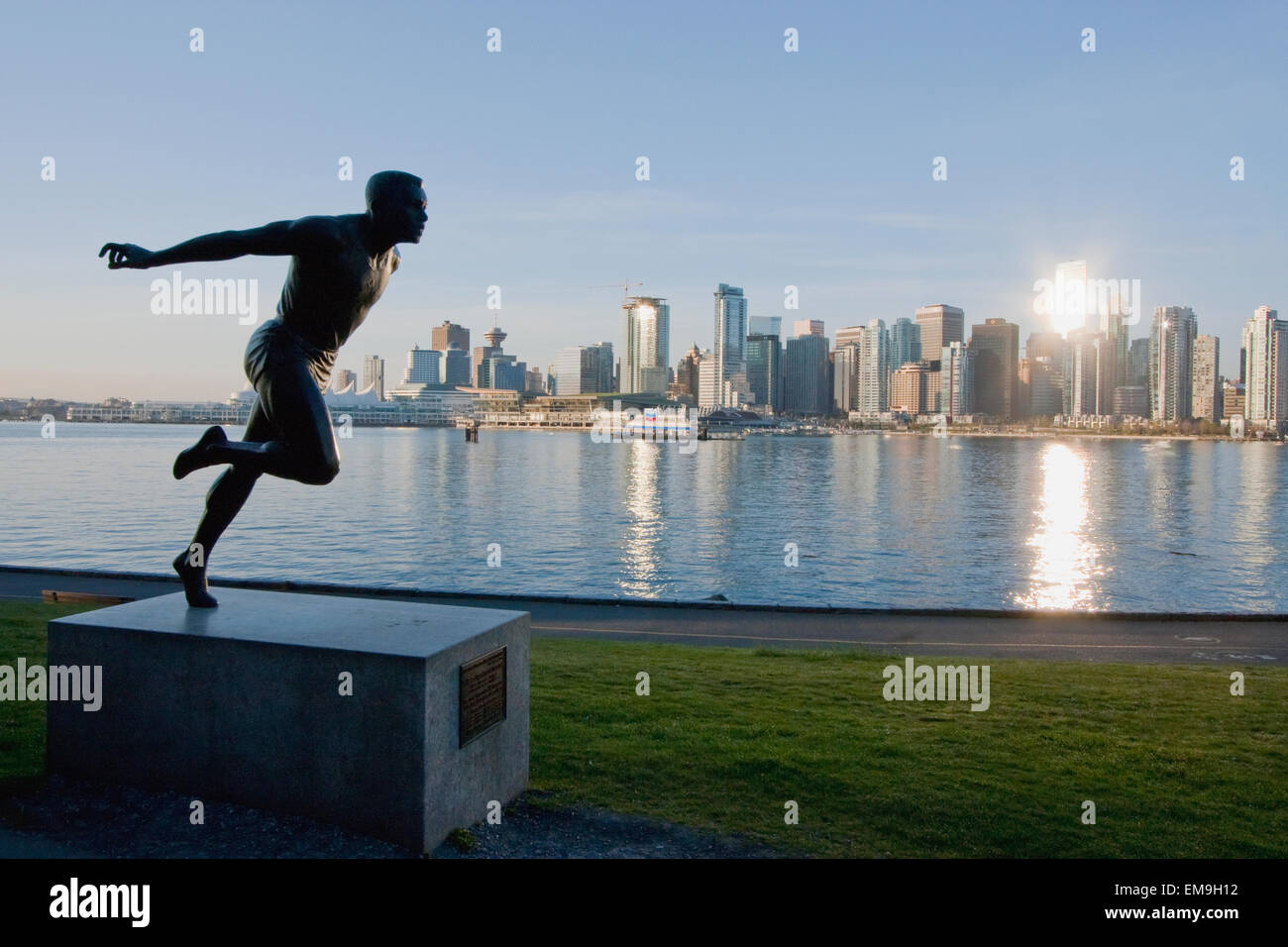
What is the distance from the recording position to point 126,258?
551 centimetres

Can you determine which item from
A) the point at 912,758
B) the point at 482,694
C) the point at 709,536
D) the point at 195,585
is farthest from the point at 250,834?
the point at 709,536

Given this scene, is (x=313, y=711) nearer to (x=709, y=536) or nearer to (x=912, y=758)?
(x=912, y=758)

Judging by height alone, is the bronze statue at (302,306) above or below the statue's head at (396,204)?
below

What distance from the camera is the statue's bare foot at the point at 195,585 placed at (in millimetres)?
5938

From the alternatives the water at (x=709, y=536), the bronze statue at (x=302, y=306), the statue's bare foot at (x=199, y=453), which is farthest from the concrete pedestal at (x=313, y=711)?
the water at (x=709, y=536)

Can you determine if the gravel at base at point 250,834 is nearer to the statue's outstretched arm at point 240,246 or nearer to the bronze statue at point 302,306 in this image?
the bronze statue at point 302,306

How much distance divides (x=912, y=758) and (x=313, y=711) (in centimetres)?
392

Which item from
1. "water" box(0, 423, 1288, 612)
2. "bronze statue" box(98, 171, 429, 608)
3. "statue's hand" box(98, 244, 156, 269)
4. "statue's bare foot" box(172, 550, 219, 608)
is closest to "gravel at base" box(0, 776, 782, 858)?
"statue's bare foot" box(172, 550, 219, 608)

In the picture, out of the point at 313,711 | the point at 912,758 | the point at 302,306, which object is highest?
the point at 302,306

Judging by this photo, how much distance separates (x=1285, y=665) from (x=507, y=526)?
28728mm

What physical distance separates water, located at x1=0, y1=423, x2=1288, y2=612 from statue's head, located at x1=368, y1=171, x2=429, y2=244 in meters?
14.9

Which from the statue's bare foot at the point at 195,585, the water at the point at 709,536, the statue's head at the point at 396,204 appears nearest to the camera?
the statue's head at the point at 396,204
